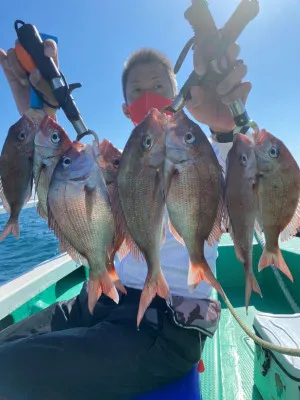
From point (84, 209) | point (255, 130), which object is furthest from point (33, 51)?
point (255, 130)

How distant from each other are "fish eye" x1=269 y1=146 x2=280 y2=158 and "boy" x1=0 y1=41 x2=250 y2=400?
425 mm

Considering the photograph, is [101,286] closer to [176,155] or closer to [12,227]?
[12,227]

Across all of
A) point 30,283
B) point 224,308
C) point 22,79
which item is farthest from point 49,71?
point 224,308

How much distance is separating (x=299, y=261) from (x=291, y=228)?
3.47 metres

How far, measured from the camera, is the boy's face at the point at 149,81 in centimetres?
233

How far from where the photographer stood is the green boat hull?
287 cm

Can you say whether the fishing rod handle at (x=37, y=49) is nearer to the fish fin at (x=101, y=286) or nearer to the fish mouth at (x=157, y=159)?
the fish mouth at (x=157, y=159)

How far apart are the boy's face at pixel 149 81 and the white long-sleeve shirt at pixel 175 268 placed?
1.94ft

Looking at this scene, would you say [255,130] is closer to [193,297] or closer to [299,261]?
[193,297]

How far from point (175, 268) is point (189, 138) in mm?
1040

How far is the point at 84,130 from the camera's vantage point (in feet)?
4.47

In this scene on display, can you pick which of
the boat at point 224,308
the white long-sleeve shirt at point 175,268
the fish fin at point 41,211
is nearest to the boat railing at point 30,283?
the boat at point 224,308

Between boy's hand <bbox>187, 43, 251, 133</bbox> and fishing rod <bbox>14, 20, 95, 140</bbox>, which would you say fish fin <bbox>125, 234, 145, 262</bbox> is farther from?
boy's hand <bbox>187, 43, 251, 133</bbox>

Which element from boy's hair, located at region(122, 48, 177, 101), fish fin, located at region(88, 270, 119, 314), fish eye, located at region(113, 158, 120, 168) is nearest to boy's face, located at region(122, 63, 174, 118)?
boy's hair, located at region(122, 48, 177, 101)
